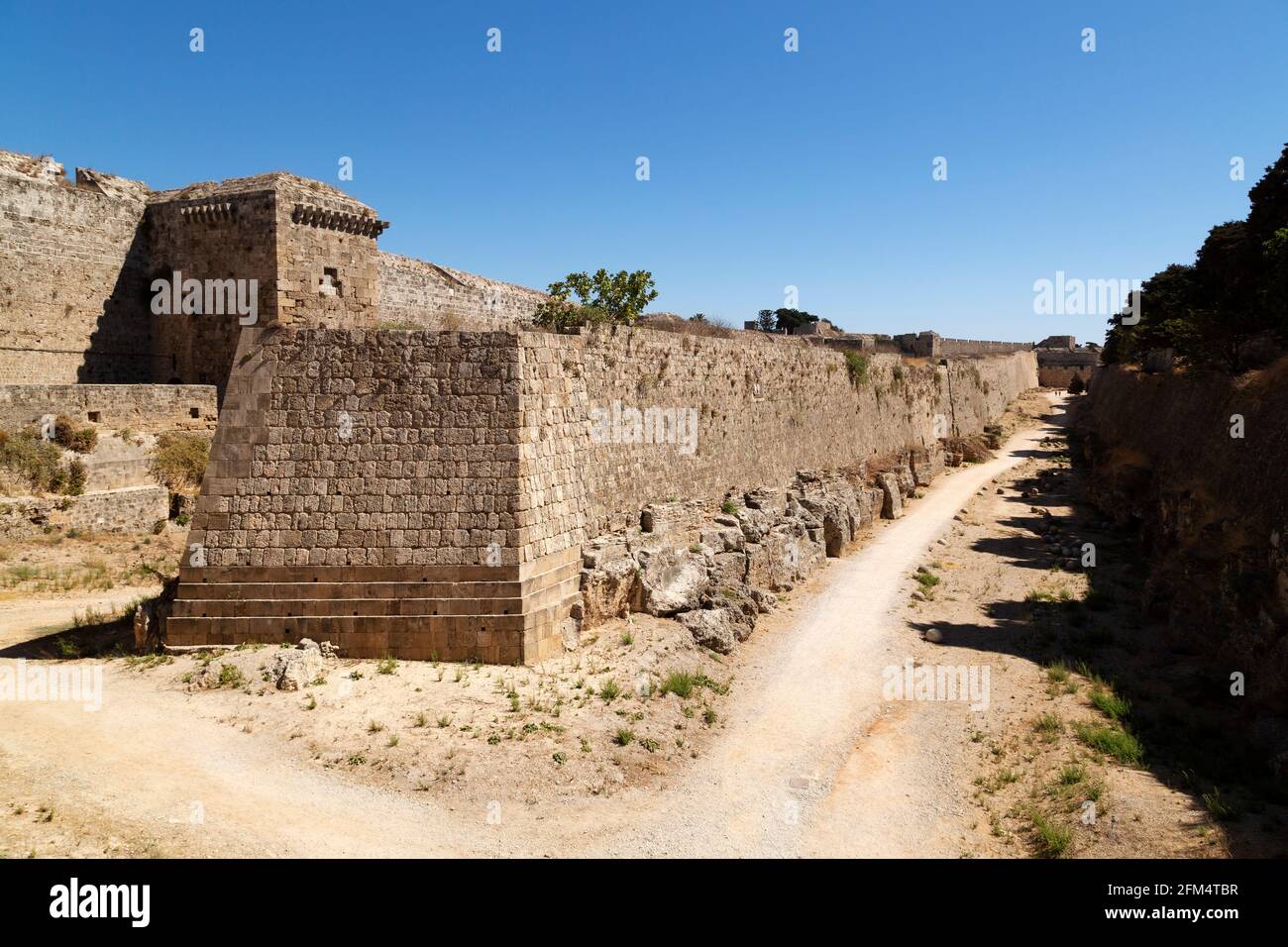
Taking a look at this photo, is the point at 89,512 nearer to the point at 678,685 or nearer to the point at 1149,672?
the point at 678,685

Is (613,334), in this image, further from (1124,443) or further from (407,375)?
(1124,443)

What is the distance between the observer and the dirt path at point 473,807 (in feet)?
22.5

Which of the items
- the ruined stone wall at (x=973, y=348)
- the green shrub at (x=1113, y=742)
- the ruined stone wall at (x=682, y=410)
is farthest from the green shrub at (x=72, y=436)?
the ruined stone wall at (x=973, y=348)

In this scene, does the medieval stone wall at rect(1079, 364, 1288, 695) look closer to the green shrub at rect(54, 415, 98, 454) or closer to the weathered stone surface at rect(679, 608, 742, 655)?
the weathered stone surface at rect(679, 608, 742, 655)

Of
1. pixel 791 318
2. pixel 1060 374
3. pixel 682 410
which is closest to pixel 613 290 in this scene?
pixel 682 410

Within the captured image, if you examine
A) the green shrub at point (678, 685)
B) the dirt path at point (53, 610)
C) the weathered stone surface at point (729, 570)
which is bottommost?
the green shrub at point (678, 685)

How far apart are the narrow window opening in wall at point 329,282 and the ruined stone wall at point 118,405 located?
19.0 feet

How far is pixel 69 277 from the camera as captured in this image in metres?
20.6

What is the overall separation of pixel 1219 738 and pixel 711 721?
247 inches

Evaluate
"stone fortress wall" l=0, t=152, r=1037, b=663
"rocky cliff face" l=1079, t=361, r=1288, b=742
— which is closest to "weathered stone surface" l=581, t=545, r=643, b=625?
"stone fortress wall" l=0, t=152, r=1037, b=663

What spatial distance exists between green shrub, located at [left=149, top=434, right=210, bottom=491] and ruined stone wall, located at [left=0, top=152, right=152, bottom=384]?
4.17 metres

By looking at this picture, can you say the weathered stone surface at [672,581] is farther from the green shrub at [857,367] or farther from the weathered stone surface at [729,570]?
the green shrub at [857,367]

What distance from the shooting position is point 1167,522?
59.3 feet

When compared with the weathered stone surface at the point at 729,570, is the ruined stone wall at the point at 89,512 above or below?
above
